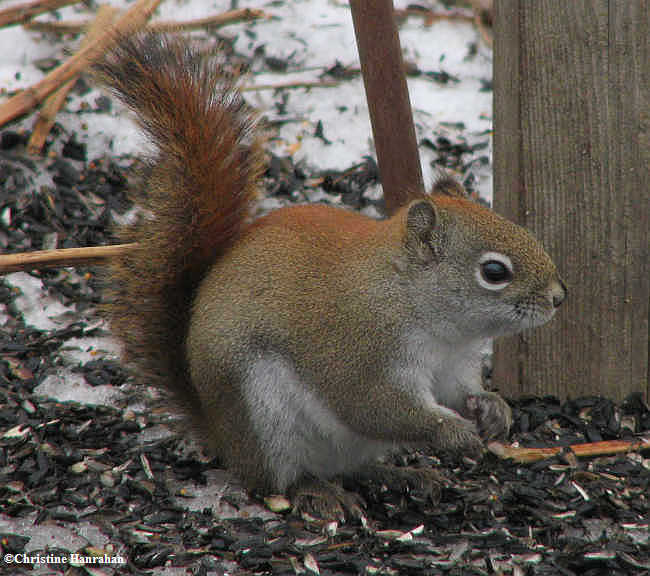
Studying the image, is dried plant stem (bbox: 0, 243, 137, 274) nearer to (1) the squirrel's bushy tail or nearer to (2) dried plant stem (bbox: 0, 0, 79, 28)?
(1) the squirrel's bushy tail

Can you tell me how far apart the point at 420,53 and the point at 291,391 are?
8.34 ft

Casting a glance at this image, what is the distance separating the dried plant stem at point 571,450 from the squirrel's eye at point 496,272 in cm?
59

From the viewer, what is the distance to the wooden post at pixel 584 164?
2613 millimetres

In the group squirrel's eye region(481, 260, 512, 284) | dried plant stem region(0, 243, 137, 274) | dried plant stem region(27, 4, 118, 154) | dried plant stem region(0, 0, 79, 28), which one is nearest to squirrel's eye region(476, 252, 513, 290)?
squirrel's eye region(481, 260, 512, 284)

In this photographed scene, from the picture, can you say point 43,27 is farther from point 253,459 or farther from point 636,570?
point 636,570

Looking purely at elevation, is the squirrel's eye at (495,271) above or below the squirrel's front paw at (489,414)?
above

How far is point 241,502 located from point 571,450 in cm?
87

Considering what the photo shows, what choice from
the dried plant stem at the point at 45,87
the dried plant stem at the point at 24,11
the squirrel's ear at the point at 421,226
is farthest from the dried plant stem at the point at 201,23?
the squirrel's ear at the point at 421,226

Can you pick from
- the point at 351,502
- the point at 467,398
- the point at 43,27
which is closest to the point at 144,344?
the point at 351,502

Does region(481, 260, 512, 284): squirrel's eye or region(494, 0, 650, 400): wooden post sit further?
region(494, 0, 650, 400): wooden post

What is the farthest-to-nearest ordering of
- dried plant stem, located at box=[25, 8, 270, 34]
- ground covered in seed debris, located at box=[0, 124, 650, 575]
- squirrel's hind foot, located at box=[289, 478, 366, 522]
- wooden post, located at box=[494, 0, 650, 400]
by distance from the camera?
dried plant stem, located at box=[25, 8, 270, 34] → wooden post, located at box=[494, 0, 650, 400] → squirrel's hind foot, located at box=[289, 478, 366, 522] → ground covered in seed debris, located at box=[0, 124, 650, 575]

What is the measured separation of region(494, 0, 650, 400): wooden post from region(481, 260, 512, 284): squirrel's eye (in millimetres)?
550

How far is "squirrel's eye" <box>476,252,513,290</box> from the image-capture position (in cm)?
227

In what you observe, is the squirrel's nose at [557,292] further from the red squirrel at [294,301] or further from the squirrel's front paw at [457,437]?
the squirrel's front paw at [457,437]
